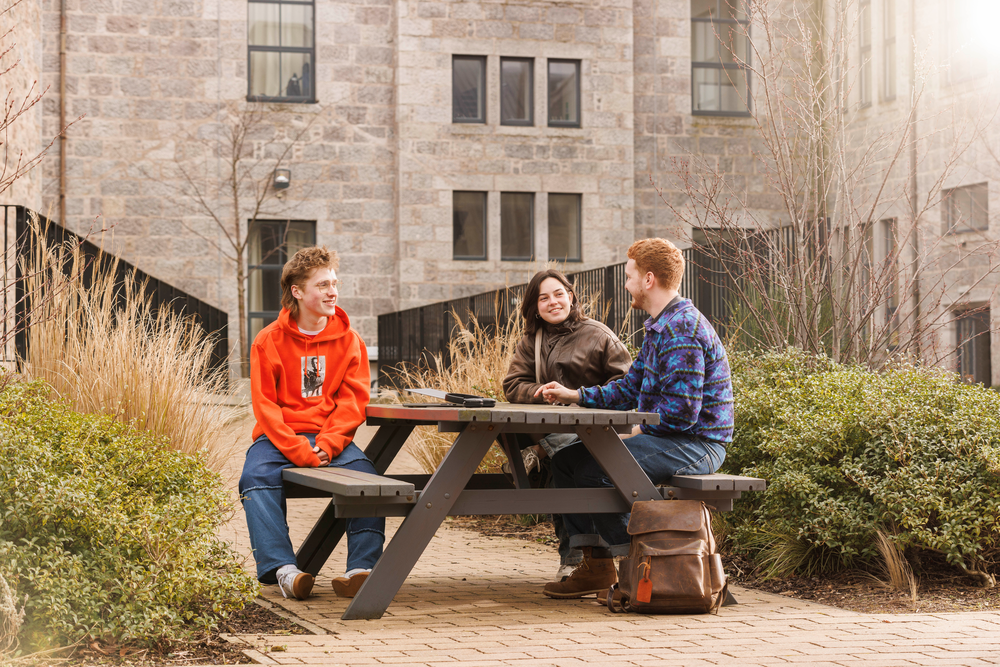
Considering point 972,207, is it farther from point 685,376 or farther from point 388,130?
point 685,376

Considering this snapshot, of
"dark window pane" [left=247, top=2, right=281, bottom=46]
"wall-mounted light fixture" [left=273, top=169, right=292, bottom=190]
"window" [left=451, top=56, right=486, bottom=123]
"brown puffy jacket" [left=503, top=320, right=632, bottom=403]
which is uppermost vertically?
"dark window pane" [left=247, top=2, right=281, bottom=46]

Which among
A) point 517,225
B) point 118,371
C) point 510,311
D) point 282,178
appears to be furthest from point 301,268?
point 517,225

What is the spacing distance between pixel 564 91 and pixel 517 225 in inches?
102

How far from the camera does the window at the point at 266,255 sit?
19312 millimetres

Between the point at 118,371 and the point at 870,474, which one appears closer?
the point at 870,474

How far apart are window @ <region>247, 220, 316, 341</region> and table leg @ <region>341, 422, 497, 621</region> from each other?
50.8 feet

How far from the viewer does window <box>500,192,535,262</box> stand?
19.8 m

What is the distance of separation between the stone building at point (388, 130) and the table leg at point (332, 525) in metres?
13.9

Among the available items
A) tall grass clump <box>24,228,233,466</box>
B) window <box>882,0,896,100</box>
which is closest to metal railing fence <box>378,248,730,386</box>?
tall grass clump <box>24,228,233,466</box>

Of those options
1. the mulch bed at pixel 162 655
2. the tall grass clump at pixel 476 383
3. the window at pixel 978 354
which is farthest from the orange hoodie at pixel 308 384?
the window at pixel 978 354

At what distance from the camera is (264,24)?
19.3m

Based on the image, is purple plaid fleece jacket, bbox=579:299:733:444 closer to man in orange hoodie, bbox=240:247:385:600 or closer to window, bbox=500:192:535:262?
man in orange hoodie, bbox=240:247:385:600

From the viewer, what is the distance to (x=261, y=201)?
18594 millimetres

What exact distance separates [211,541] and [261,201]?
50.1 ft
